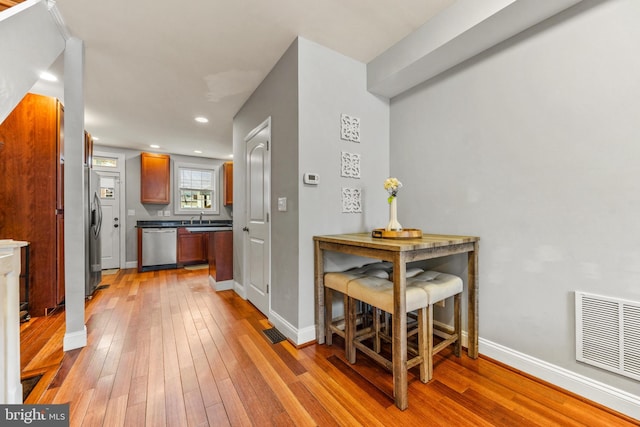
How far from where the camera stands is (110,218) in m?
5.11

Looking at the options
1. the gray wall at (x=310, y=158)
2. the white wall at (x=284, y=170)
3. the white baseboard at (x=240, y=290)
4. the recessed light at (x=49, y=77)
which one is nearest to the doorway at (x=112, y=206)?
the recessed light at (x=49, y=77)

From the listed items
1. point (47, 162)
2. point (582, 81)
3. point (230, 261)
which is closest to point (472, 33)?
point (582, 81)

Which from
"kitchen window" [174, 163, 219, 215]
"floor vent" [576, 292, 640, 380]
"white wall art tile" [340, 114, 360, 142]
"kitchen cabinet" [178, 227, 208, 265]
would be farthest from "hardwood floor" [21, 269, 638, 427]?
"kitchen window" [174, 163, 219, 215]

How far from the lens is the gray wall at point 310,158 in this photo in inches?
83.0

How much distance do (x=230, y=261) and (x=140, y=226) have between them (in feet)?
9.10

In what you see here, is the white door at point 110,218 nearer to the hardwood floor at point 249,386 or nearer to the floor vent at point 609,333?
the hardwood floor at point 249,386

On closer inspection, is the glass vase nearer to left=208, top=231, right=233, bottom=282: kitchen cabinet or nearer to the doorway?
left=208, top=231, right=233, bottom=282: kitchen cabinet

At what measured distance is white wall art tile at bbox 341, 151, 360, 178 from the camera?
2341mm

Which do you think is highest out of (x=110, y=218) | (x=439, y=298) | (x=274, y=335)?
(x=110, y=218)

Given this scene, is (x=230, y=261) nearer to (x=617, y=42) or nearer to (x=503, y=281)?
(x=503, y=281)

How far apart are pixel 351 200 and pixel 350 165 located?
320 millimetres

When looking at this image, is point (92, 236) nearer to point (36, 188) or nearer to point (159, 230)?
point (36, 188)

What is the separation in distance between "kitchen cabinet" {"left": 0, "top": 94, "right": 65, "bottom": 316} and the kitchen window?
3097mm

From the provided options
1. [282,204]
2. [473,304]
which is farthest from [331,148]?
[473,304]
